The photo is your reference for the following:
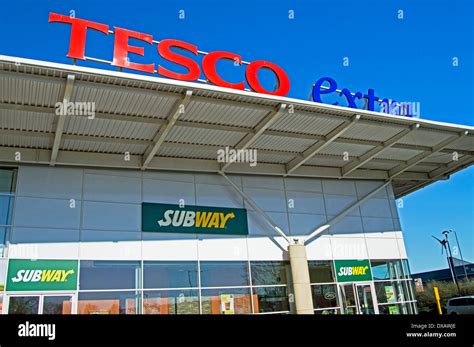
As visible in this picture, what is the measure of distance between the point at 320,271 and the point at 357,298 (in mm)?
2038

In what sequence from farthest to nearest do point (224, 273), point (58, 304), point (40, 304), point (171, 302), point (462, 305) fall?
1. point (462, 305)
2. point (224, 273)
3. point (171, 302)
4. point (58, 304)
5. point (40, 304)

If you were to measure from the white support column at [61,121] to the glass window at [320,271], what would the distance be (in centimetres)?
1058

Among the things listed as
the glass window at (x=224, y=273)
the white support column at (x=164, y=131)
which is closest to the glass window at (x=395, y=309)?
the glass window at (x=224, y=273)

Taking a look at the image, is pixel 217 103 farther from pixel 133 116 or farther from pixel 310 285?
pixel 310 285

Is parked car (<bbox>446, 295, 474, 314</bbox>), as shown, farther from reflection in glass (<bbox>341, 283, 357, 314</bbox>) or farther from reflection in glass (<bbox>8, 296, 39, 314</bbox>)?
reflection in glass (<bbox>8, 296, 39, 314</bbox>)

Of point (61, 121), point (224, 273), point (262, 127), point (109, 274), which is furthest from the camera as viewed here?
point (224, 273)

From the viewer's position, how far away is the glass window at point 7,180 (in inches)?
526

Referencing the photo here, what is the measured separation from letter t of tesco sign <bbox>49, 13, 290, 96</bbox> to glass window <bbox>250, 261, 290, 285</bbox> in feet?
22.3

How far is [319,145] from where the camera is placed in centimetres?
1579

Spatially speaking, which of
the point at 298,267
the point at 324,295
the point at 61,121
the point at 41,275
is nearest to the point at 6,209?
the point at 41,275

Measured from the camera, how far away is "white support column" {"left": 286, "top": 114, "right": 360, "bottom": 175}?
14.6 meters

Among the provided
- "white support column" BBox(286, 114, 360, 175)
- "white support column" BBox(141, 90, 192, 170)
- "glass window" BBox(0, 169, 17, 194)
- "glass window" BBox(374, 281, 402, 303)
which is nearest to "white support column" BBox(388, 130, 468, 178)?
"white support column" BBox(286, 114, 360, 175)

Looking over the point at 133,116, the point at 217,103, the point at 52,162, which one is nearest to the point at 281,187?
the point at 217,103

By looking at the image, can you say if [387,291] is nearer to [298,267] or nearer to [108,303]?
[298,267]
